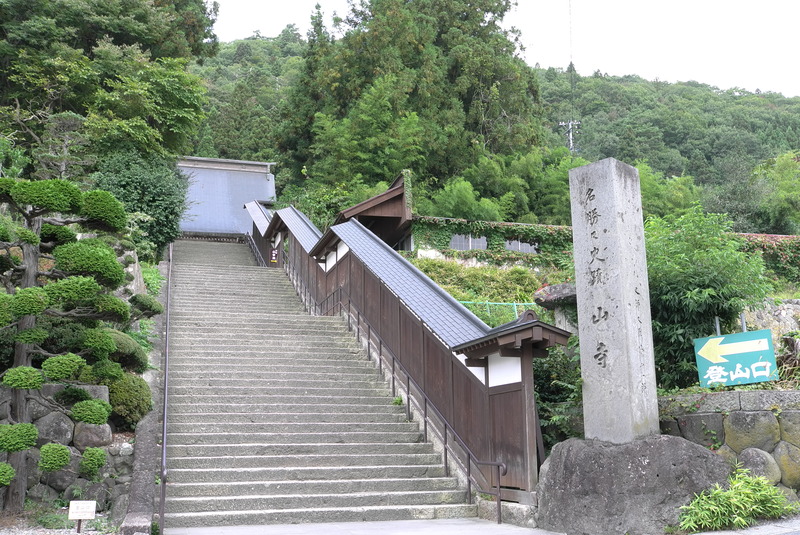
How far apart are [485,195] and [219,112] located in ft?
76.5

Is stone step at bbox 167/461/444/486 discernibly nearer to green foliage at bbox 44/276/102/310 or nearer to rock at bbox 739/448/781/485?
green foliage at bbox 44/276/102/310

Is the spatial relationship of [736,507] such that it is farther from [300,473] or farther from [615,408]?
[300,473]

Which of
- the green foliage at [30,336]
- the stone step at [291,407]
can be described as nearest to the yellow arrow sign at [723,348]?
the stone step at [291,407]

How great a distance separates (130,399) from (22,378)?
1.90 metres

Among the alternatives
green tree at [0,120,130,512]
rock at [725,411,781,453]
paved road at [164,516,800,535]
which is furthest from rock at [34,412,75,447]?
rock at [725,411,781,453]

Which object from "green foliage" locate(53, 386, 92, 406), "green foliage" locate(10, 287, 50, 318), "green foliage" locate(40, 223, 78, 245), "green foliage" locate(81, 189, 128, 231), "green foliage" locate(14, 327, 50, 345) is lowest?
"green foliage" locate(53, 386, 92, 406)

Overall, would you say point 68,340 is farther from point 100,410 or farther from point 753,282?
point 753,282

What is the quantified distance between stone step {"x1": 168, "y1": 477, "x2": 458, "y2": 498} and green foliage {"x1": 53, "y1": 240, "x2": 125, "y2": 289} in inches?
93.2

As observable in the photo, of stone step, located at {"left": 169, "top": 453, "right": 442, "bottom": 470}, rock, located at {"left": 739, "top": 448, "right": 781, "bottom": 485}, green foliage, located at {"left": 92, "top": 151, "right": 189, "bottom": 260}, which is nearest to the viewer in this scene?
rock, located at {"left": 739, "top": 448, "right": 781, "bottom": 485}

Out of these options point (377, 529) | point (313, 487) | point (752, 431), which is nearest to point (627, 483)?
point (752, 431)

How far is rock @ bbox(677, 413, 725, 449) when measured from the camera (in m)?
6.71

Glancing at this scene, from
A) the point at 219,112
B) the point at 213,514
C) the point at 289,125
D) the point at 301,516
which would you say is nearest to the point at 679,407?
the point at 301,516

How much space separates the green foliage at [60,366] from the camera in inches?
267

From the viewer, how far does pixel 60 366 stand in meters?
6.83
